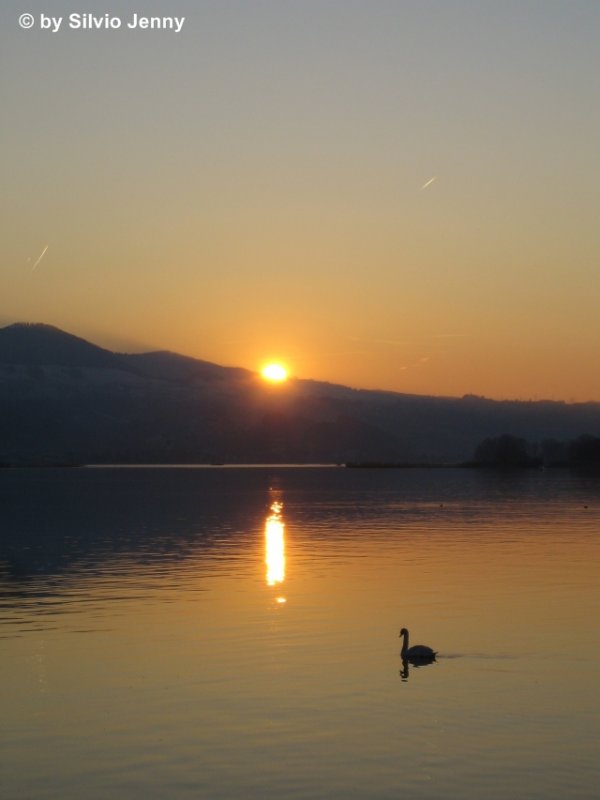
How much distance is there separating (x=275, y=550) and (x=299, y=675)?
108 feet

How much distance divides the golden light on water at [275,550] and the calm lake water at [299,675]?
0.31 meters

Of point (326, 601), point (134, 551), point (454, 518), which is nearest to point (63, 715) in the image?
point (326, 601)

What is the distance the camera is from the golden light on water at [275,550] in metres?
45.9

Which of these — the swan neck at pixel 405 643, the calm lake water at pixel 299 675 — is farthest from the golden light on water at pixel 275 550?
the swan neck at pixel 405 643

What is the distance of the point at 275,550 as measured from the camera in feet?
194

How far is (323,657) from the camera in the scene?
2855cm

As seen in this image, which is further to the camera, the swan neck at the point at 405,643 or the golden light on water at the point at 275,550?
the golden light on water at the point at 275,550

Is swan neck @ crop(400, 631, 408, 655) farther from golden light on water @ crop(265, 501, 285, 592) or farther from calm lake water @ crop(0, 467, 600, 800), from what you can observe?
golden light on water @ crop(265, 501, 285, 592)

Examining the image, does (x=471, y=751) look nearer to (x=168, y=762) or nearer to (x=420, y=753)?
(x=420, y=753)

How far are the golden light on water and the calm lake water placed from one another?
0.31 m

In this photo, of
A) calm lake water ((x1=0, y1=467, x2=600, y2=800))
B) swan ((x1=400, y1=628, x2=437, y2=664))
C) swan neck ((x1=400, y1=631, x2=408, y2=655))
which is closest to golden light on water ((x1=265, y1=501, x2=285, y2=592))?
calm lake water ((x1=0, y1=467, x2=600, y2=800))

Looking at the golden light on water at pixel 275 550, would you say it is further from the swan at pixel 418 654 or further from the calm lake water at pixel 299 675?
the swan at pixel 418 654

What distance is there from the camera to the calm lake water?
19.3 meters

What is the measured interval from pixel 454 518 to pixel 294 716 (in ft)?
215
